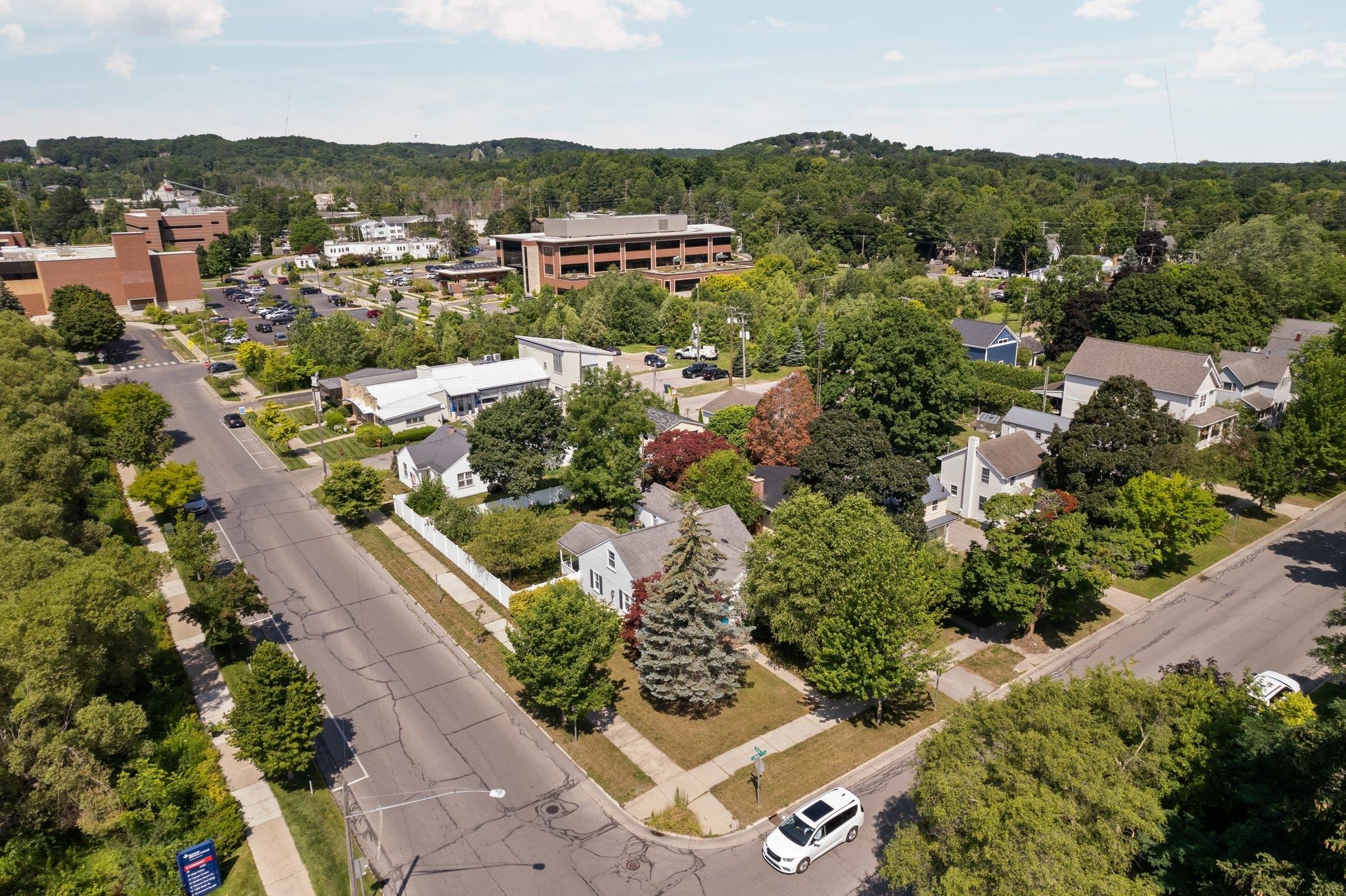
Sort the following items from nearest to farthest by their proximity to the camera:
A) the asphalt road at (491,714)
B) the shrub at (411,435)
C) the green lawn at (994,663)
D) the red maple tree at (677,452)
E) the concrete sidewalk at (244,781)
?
the concrete sidewalk at (244,781) → the asphalt road at (491,714) → the green lawn at (994,663) → the red maple tree at (677,452) → the shrub at (411,435)

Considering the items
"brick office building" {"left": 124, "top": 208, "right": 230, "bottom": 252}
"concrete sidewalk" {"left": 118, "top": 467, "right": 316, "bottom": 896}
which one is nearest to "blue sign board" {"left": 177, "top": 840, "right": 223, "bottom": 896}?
"concrete sidewalk" {"left": 118, "top": 467, "right": 316, "bottom": 896}

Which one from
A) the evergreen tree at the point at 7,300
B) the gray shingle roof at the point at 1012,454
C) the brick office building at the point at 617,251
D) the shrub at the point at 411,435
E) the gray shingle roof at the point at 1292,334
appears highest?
the brick office building at the point at 617,251

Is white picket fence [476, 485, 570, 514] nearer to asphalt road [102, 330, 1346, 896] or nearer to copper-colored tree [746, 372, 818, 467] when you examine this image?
asphalt road [102, 330, 1346, 896]

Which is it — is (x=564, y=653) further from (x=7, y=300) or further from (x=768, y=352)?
(x=7, y=300)

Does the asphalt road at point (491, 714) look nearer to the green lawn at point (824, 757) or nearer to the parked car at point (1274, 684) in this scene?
the green lawn at point (824, 757)

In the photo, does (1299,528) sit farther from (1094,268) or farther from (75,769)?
(75,769)

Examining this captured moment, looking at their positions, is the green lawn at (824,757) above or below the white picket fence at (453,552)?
below

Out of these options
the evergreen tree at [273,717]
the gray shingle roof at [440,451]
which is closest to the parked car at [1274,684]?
the evergreen tree at [273,717]
